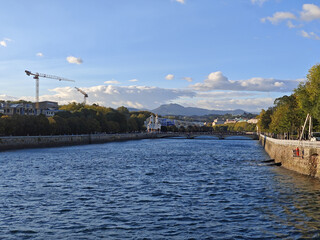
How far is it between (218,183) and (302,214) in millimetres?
15150

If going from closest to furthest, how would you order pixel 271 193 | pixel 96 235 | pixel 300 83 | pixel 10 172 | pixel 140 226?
pixel 96 235
pixel 140 226
pixel 271 193
pixel 10 172
pixel 300 83

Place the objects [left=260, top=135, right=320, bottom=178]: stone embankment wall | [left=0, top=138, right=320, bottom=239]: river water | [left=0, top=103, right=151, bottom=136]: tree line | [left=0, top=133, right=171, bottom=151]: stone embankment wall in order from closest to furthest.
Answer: [left=0, top=138, right=320, bottom=239]: river water < [left=260, top=135, right=320, bottom=178]: stone embankment wall < [left=0, top=133, right=171, bottom=151]: stone embankment wall < [left=0, top=103, right=151, bottom=136]: tree line

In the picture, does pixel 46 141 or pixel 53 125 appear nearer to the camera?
pixel 46 141

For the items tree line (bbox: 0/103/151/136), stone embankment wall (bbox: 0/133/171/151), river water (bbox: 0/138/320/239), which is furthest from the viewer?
tree line (bbox: 0/103/151/136)

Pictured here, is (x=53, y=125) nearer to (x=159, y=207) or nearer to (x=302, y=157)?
(x=302, y=157)

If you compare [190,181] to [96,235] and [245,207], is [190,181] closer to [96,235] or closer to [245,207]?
[245,207]

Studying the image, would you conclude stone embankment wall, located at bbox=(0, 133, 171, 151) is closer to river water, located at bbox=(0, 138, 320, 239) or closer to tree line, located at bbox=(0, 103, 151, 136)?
tree line, located at bbox=(0, 103, 151, 136)

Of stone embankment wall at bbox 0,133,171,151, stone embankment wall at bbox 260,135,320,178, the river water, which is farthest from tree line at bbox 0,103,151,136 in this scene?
stone embankment wall at bbox 260,135,320,178

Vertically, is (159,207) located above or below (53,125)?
below

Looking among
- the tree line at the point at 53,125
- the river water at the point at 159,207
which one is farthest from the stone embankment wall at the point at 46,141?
the river water at the point at 159,207

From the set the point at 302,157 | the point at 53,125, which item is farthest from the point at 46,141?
the point at 302,157

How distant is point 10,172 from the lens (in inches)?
1934

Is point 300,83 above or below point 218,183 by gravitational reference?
above

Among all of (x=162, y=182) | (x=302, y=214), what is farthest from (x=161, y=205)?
(x=162, y=182)
